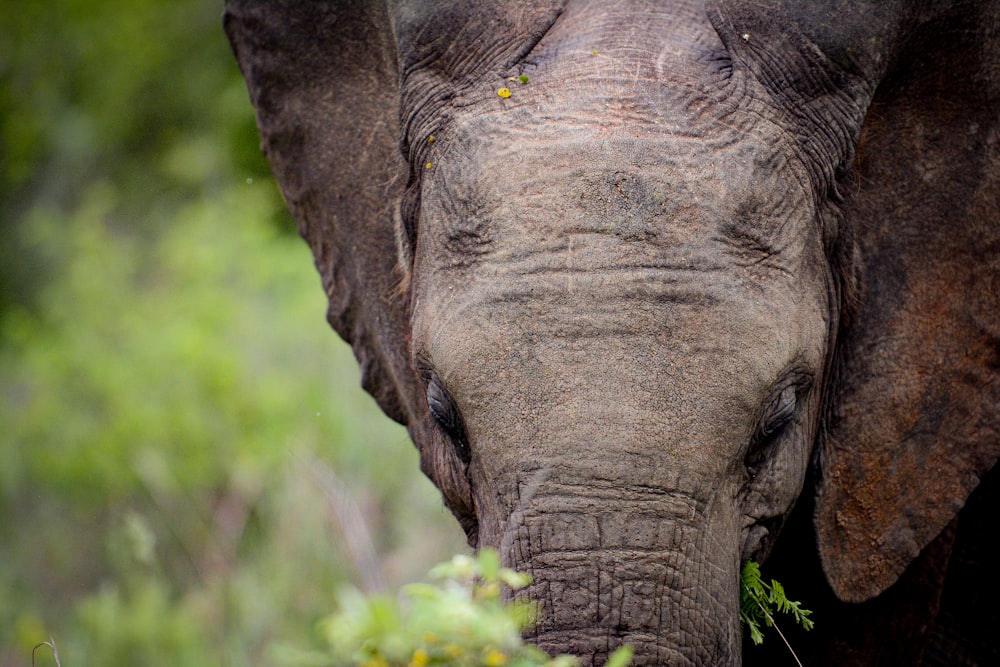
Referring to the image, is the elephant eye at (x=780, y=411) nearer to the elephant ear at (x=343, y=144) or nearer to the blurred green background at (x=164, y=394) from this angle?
the elephant ear at (x=343, y=144)

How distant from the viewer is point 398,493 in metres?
6.51

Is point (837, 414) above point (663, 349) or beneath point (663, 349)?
beneath

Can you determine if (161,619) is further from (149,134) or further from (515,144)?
(149,134)

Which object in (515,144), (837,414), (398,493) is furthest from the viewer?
(398,493)

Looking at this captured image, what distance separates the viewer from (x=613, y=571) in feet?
8.25

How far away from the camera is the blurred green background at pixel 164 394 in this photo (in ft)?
18.5

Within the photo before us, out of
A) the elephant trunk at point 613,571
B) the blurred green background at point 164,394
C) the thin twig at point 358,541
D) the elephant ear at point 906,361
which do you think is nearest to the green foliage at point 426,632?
the elephant trunk at point 613,571

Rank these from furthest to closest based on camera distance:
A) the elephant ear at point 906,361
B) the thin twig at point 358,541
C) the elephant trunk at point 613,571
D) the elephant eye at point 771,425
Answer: the thin twig at point 358,541 < the elephant ear at point 906,361 < the elephant eye at point 771,425 < the elephant trunk at point 613,571

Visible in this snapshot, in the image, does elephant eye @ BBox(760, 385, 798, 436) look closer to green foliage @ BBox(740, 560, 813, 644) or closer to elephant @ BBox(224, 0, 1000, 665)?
elephant @ BBox(224, 0, 1000, 665)

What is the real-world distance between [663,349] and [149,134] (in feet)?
33.2

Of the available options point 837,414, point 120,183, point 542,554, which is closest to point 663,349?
point 542,554

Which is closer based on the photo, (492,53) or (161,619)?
(492,53)

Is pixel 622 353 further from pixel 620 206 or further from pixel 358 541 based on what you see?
pixel 358 541

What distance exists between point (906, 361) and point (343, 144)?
1424mm
